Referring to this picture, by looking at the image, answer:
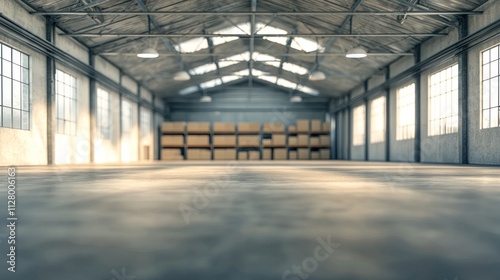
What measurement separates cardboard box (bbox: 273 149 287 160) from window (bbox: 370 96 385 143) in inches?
275

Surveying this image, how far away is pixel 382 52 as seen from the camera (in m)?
16.9

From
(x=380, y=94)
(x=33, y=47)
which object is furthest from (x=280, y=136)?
(x=33, y=47)

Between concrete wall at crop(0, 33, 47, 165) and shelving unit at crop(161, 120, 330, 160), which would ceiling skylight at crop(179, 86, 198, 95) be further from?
concrete wall at crop(0, 33, 47, 165)

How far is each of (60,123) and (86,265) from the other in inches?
548

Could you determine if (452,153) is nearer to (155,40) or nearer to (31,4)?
(155,40)

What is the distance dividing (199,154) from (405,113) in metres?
14.0

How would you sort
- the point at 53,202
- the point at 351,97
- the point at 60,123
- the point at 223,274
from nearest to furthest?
the point at 223,274, the point at 53,202, the point at 60,123, the point at 351,97

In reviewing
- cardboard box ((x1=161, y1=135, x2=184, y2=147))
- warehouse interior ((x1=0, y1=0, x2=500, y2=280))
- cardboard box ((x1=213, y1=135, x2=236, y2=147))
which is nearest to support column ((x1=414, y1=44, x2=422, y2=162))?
warehouse interior ((x1=0, y1=0, x2=500, y2=280))

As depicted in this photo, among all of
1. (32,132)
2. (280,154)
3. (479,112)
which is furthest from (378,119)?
(32,132)

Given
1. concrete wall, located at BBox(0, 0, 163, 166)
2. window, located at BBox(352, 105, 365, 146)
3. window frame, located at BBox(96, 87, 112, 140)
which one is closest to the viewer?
concrete wall, located at BBox(0, 0, 163, 166)

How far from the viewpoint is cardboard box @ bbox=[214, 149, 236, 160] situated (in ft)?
88.3

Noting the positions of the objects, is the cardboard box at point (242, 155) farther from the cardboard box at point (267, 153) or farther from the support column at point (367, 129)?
the support column at point (367, 129)

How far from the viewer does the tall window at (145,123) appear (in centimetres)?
2461

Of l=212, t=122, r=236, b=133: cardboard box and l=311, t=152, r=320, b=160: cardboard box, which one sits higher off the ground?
l=212, t=122, r=236, b=133: cardboard box
